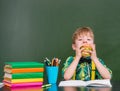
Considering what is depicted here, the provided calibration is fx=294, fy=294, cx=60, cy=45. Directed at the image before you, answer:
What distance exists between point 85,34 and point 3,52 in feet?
2.21

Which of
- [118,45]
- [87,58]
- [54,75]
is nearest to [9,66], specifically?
[54,75]

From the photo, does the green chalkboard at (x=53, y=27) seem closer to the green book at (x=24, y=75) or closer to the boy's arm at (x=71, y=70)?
the boy's arm at (x=71, y=70)

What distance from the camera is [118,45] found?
7.47 feet

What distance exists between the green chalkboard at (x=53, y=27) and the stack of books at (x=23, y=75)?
0.60 metres

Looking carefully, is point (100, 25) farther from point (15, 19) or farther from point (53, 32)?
point (15, 19)

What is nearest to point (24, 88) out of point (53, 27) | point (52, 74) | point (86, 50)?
point (52, 74)

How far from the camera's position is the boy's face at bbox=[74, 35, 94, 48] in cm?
193

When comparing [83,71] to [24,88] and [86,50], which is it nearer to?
[86,50]

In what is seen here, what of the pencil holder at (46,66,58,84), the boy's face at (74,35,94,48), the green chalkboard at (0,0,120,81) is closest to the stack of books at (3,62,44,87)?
the pencil holder at (46,66,58,84)

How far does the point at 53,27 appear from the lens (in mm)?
2273

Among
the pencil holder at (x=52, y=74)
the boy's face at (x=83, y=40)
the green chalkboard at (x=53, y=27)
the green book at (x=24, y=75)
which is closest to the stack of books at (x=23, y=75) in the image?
the green book at (x=24, y=75)

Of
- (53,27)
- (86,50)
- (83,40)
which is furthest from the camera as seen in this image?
(53,27)

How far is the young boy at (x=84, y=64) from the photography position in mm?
1887

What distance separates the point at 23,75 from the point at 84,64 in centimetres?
55
